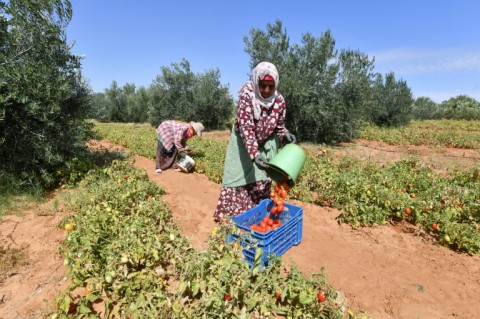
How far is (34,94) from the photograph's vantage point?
17.0ft

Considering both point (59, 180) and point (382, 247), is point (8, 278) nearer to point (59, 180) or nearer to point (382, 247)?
point (59, 180)

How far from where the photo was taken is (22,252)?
333 centimetres

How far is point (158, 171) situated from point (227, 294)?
5269mm

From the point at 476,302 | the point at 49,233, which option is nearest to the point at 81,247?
the point at 49,233

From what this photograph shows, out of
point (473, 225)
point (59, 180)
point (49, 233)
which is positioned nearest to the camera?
point (49, 233)

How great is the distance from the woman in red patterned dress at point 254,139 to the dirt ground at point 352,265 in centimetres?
67

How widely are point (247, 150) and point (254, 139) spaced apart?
0.67 ft

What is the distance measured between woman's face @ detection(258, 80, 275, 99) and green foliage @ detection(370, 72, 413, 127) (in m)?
21.2

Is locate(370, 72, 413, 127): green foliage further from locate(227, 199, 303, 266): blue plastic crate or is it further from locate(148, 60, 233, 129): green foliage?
locate(227, 199, 303, 266): blue plastic crate

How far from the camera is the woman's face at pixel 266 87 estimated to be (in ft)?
10.8

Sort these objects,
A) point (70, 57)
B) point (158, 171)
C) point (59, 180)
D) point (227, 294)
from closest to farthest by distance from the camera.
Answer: point (227, 294), point (59, 180), point (70, 57), point (158, 171)

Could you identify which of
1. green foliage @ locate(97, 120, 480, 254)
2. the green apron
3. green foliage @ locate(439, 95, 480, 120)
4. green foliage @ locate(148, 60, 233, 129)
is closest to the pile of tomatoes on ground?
the green apron

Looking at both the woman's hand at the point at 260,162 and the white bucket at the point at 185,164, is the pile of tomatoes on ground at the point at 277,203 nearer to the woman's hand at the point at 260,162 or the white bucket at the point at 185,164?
the woman's hand at the point at 260,162

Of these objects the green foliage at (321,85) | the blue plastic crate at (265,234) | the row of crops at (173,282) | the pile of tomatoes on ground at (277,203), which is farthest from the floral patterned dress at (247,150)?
the green foliage at (321,85)
